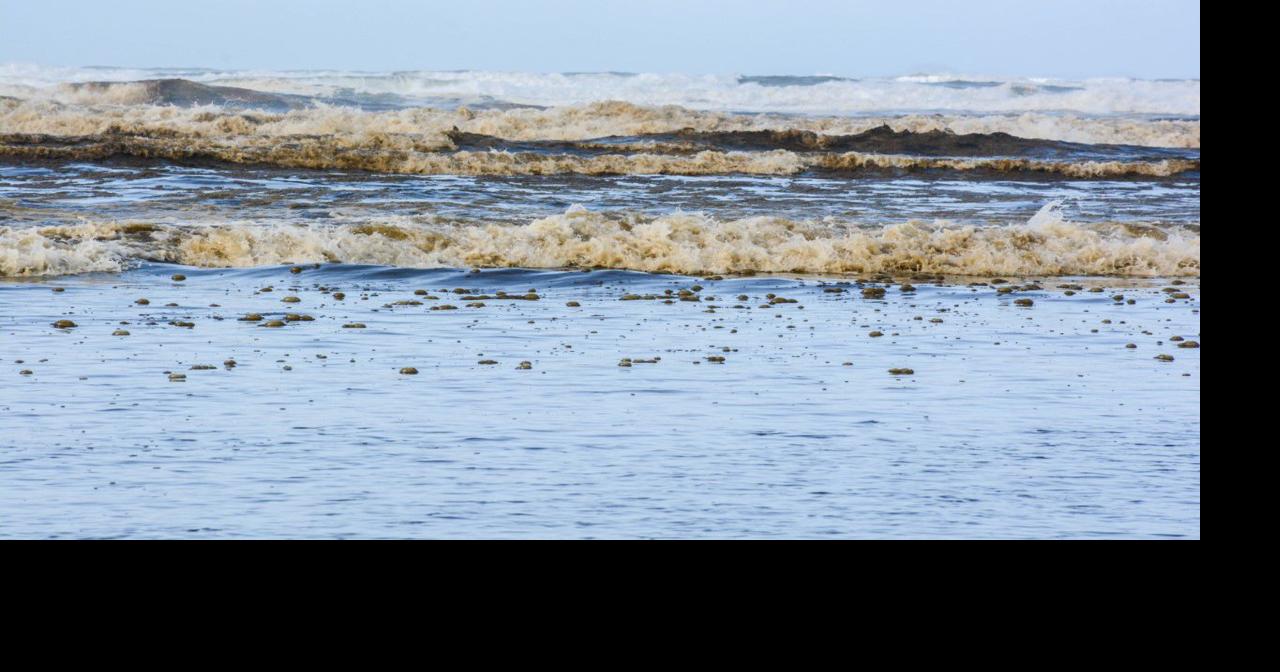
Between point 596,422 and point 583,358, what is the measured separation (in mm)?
2097

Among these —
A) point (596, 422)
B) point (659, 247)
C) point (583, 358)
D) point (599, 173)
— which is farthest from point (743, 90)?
point (596, 422)

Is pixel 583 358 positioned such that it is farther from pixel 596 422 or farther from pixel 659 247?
pixel 659 247

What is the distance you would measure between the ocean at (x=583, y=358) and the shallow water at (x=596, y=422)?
3cm

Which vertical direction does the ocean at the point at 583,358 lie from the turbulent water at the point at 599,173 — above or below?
below

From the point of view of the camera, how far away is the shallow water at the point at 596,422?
17.8 ft

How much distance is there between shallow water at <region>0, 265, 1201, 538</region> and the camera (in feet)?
17.8

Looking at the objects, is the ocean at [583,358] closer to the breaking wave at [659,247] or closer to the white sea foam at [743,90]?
the breaking wave at [659,247]

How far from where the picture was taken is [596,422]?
7172mm

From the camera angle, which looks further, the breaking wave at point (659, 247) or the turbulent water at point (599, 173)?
the turbulent water at point (599, 173)

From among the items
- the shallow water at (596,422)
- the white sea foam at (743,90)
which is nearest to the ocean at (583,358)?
the shallow water at (596,422)

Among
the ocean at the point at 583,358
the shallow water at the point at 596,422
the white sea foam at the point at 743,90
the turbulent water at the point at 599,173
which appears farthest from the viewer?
the white sea foam at the point at 743,90
